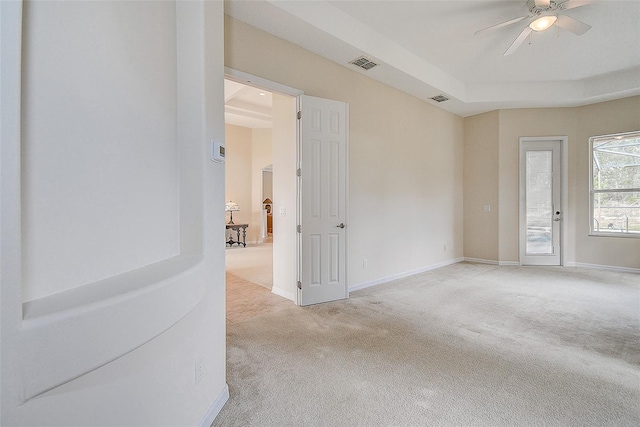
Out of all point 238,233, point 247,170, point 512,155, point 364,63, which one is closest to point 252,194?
point 247,170

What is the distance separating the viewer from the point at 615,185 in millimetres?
4996

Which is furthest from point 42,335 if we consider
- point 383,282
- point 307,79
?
point 383,282

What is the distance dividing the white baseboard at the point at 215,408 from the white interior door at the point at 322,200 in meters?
1.66

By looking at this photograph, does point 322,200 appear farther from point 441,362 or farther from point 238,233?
point 238,233

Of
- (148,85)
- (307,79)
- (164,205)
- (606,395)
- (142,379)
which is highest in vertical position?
(307,79)

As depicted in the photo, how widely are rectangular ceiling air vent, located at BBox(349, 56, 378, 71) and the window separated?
4368 mm

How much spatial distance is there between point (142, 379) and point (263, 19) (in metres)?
3.02

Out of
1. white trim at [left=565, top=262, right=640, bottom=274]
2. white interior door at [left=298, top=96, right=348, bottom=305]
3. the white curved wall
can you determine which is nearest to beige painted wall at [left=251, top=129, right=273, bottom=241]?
white interior door at [left=298, top=96, right=348, bottom=305]

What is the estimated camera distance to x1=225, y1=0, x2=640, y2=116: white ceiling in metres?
3.03

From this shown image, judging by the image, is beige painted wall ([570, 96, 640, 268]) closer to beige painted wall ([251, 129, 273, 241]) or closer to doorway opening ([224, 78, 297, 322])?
doorway opening ([224, 78, 297, 322])

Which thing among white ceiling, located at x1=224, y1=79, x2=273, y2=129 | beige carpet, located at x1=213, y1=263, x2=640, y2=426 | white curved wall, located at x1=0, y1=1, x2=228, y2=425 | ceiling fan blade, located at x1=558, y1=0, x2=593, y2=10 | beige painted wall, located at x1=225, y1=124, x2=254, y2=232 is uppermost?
white ceiling, located at x1=224, y1=79, x2=273, y2=129

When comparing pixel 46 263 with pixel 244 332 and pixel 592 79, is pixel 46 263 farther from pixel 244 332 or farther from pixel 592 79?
pixel 592 79

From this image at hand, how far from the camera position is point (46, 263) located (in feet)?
2.54

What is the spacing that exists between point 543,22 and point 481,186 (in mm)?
3308
